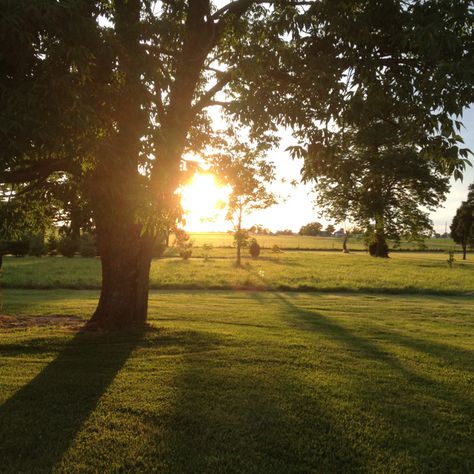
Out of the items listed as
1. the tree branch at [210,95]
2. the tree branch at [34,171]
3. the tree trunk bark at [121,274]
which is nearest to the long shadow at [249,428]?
the tree trunk bark at [121,274]

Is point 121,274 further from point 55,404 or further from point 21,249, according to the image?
point 21,249

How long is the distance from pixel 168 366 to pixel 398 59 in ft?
19.4

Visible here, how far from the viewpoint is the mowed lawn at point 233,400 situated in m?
4.43

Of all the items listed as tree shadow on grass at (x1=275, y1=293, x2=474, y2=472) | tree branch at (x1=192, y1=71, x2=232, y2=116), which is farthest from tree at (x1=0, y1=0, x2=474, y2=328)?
tree shadow on grass at (x1=275, y1=293, x2=474, y2=472)

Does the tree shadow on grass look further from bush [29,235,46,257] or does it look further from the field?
bush [29,235,46,257]

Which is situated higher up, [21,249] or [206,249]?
[206,249]

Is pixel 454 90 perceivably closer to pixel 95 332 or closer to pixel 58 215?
pixel 95 332

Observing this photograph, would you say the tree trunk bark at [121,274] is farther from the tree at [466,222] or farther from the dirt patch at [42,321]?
the tree at [466,222]

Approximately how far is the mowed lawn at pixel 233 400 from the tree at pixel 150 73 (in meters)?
2.37

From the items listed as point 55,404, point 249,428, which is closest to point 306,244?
point 55,404

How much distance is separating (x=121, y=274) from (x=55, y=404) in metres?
4.56

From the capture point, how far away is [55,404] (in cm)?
564

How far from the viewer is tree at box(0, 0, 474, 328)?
507 cm

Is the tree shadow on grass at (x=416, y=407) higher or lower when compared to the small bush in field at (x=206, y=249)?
lower
